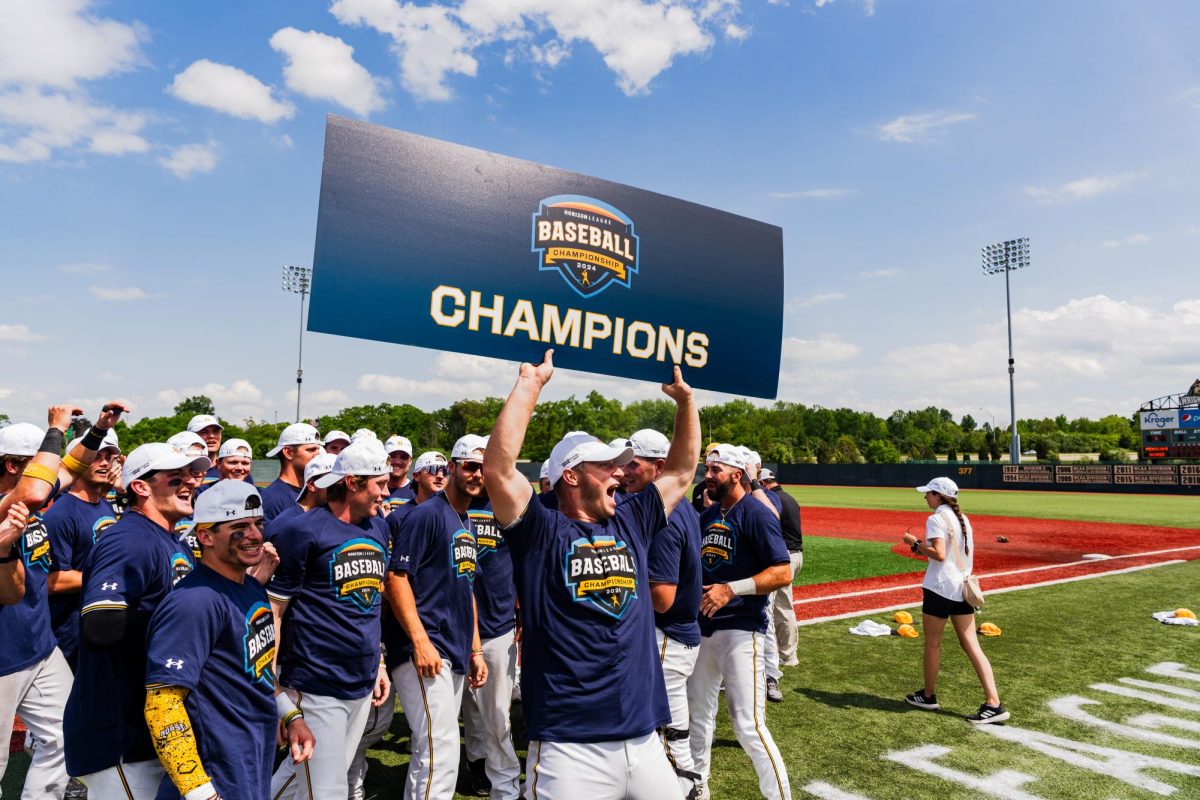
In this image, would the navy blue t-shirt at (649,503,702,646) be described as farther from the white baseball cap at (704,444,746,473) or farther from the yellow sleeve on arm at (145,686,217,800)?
the yellow sleeve on arm at (145,686,217,800)

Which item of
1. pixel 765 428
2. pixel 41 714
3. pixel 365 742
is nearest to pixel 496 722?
pixel 365 742

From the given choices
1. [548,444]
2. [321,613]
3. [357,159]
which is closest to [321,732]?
[321,613]

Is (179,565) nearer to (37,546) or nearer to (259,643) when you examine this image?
(259,643)

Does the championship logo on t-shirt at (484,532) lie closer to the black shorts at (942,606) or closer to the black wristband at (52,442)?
the black wristband at (52,442)

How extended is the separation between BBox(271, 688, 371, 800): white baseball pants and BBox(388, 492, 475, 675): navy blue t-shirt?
68cm

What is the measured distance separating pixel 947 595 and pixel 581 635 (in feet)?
16.1

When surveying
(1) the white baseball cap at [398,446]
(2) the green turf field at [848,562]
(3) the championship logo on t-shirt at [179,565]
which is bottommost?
(2) the green turf field at [848,562]

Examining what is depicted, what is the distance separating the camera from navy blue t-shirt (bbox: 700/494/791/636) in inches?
206

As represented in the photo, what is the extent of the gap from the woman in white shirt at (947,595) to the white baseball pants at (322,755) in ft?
16.8

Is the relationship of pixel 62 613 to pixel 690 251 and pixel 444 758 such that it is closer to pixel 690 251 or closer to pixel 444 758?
pixel 444 758

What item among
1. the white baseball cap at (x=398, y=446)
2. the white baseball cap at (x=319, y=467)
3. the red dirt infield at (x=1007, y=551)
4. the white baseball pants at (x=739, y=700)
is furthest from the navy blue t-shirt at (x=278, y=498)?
the red dirt infield at (x=1007, y=551)

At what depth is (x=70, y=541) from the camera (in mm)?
4918

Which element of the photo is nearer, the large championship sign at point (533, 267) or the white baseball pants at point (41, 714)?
the large championship sign at point (533, 267)

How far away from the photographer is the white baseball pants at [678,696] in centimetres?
508
